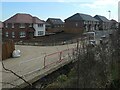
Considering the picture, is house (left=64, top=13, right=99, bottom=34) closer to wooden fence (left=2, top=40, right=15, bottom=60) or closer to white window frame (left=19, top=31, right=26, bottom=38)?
white window frame (left=19, top=31, right=26, bottom=38)

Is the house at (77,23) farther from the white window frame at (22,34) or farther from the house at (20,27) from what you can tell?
the white window frame at (22,34)

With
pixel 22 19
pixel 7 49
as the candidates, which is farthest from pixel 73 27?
pixel 7 49

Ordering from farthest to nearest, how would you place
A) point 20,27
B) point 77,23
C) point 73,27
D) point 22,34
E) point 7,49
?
point 73,27, point 77,23, point 22,34, point 20,27, point 7,49

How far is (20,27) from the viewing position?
38000mm

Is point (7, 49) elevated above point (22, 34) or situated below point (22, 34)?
below

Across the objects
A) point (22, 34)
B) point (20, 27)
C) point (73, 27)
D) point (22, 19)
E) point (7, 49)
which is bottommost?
point (7, 49)

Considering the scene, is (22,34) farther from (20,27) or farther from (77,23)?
(77,23)

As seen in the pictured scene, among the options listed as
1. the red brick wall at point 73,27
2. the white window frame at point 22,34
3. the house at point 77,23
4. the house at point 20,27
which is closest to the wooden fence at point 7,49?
the house at point 20,27

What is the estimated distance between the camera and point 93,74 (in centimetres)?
713

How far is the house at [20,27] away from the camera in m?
37.8

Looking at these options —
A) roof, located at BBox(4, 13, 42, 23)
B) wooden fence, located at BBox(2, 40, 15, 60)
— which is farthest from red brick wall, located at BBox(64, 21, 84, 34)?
wooden fence, located at BBox(2, 40, 15, 60)

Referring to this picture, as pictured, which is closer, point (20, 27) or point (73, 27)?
point (20, 27)

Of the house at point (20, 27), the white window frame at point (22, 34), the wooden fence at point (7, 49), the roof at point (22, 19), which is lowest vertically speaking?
the wooden fence at point (7, 49)

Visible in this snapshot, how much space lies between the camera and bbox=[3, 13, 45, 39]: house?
3784cm
